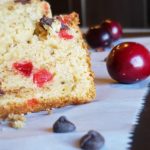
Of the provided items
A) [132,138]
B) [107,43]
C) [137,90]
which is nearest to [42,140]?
[132,138]

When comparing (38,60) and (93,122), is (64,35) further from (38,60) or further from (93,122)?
(93,122)

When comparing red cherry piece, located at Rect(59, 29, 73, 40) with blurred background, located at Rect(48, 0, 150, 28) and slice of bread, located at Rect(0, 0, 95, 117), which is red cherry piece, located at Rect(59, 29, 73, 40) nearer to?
slice of bread, located at Rect(0, 0, 95, 117)

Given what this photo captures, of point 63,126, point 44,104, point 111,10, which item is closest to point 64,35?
point 44,104

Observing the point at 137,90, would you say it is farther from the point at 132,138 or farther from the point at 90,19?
the point at 90,19

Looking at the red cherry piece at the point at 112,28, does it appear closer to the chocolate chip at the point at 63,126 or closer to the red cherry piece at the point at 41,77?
the red cherry piece at the point at 41,77

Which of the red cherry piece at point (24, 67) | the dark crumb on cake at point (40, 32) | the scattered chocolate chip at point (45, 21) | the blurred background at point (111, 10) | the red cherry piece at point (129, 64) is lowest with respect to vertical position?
the blurred background at point (111, 10)

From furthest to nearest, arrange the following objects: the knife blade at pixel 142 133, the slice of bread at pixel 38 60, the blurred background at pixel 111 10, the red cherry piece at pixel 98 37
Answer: the blurred background at pixel 111 10 → the red cherry piece at pixel 98 37 → the slice of bread at pixel 38 60 → the knife blade at pixel 142 133

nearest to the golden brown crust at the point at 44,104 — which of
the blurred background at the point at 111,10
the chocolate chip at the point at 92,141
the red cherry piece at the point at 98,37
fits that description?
the chocolate chip at the point at 92,141
